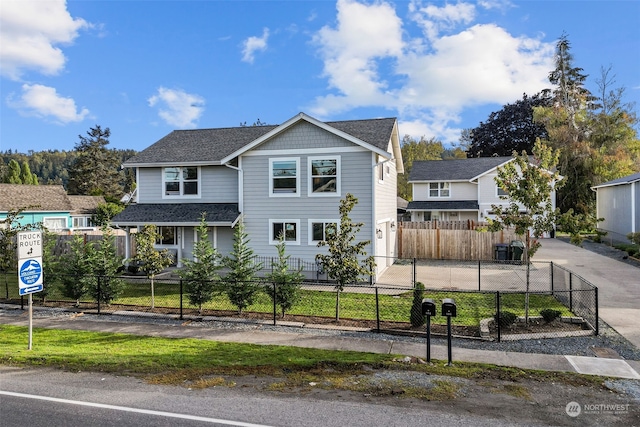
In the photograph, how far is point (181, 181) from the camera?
21.6 meters

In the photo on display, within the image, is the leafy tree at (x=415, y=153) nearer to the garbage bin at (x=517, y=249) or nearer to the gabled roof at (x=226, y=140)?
the garbage bin at (x=517, y=249)

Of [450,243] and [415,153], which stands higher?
[415,153]

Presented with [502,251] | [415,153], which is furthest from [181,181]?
[415,153]

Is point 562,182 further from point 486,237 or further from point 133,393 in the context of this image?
point 486,237

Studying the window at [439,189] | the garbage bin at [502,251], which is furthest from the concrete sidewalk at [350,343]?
the window at [439,189]

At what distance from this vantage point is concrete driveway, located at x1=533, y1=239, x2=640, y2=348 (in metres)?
11.3

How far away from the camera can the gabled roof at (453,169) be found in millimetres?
37656

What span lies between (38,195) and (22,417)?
41819mm

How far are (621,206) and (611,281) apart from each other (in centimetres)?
1904

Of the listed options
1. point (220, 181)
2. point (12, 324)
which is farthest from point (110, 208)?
point (12, 324)

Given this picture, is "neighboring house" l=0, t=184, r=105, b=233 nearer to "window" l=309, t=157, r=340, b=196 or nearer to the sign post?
"window" l=309, t=157, r=340, b=196

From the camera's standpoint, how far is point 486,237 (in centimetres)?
2445

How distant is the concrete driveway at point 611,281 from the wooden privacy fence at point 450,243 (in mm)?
3130

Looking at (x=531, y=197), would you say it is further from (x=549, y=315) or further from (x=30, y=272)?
(x=30, y=272)
